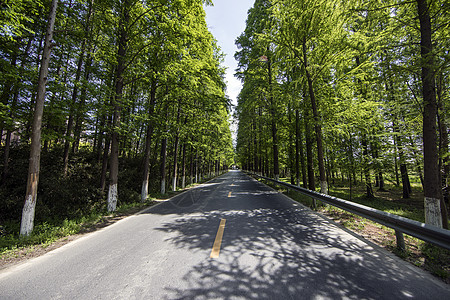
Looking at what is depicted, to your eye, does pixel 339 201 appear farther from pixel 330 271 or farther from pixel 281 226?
pixel 330 271

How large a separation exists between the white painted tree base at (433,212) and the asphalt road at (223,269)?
1.62m

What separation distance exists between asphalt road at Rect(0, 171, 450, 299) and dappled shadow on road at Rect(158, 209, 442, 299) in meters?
0.01

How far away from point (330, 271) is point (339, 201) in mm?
3195

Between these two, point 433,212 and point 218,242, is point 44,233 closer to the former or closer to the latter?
point 218,242

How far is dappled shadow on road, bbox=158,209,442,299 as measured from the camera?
2.30 meters

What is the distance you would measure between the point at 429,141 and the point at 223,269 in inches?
222

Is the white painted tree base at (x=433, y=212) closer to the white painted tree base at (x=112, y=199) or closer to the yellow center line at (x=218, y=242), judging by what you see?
the yellow center line at (x=218, y=242)

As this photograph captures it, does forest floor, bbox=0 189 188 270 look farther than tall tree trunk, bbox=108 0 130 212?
No

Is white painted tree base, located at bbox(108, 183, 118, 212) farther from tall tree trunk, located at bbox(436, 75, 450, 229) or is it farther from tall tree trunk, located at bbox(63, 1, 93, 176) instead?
tall tree trunk, located at bbox(436, 75, 450, 229)

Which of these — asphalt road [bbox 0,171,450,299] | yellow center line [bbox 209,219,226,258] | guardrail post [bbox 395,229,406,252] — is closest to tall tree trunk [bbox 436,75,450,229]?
guardrail post [bbox 395,229,406,252]

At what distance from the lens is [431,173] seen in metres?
4.00

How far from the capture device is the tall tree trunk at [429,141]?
3.83m

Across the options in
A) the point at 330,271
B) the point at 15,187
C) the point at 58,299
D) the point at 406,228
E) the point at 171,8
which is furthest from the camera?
the point at 15,187

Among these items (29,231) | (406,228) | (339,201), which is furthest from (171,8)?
(406,228)
